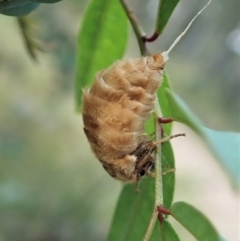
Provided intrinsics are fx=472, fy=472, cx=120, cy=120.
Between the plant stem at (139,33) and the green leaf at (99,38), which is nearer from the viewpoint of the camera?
the plant stem at (139,33)

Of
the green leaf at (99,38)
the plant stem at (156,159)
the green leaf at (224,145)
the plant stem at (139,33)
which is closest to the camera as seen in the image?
the green leaf at (224,145)

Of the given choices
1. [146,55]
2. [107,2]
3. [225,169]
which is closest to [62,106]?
[107,2]

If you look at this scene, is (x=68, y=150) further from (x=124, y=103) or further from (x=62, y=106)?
(x=124, y=103)

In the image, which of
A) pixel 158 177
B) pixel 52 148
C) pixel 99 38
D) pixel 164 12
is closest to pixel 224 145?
pixel 158 177

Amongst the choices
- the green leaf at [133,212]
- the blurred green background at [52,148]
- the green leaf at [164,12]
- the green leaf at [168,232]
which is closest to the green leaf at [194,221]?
the green leaf at [168,232]

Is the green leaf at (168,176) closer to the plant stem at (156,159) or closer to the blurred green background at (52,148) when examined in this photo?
the plant stem at (156,159)

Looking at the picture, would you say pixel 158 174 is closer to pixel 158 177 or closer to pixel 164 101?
pixel 158 177
